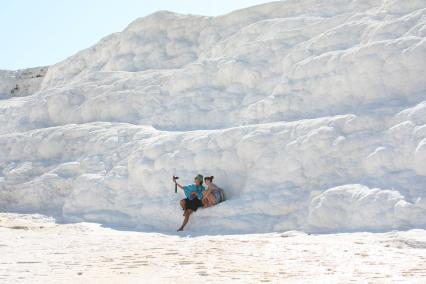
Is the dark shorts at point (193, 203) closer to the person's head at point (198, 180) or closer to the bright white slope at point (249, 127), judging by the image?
the bright white slope at point (249, 127)

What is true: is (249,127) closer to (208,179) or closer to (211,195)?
(208,179)

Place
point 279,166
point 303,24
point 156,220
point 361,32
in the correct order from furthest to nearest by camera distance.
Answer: point 303,24 → point 361,32 → point 156,220 → point 279,166

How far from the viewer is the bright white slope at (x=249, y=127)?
9.00 meters

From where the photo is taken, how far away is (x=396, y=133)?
9031 mm

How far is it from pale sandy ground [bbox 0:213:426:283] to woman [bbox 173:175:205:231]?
0.97 metres

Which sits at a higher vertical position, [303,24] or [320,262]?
[303,24]

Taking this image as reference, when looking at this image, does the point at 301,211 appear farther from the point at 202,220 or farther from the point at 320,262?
the point at 320,262

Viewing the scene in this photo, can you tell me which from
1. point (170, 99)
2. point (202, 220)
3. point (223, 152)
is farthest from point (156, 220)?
point (170, 99)

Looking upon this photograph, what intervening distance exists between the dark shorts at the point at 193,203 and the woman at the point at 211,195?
11 centimetres

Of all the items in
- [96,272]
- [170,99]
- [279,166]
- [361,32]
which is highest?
[361,32]

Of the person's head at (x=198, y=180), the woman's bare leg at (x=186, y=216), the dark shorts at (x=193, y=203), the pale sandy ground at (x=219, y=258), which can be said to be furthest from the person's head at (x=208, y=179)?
the pale sandy ground at (x=219, y=258)

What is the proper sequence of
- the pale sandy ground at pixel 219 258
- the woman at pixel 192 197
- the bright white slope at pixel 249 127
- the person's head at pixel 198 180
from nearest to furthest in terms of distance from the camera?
Answer: the pale sandy ground at pixel 219 258 < the bright white slope at pixel 249 127 < the woman at pixel 192 197 < the person's head at pixel 198 180

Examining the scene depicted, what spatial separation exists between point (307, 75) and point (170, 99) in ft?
12.6

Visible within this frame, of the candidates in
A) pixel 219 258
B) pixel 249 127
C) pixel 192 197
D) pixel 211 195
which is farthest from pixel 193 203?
pixel 219 258
